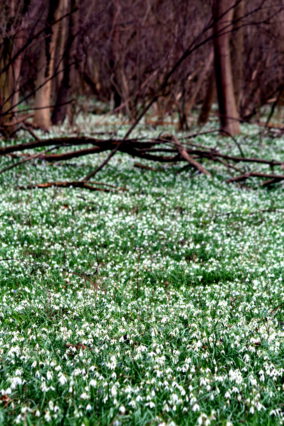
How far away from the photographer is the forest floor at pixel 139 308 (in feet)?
12.6

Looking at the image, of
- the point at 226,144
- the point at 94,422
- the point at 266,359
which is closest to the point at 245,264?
the point at 266,359

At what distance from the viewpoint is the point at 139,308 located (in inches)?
231

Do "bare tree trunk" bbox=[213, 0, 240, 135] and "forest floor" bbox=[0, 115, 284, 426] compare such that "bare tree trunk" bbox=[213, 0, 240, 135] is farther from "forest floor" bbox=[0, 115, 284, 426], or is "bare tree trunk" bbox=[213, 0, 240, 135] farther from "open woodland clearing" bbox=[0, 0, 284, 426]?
"forest floor" bbox=[0, 115, 284, 426]

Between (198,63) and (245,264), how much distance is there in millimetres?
27224

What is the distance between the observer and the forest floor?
3.83 metres

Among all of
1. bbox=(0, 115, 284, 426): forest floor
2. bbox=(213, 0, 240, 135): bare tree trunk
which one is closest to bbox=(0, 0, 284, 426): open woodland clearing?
bbox=(0, 115, 284, 426): forest floor

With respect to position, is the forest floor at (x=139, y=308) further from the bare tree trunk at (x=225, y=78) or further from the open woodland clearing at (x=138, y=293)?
the bare tree trunk at (x=225, y=78)

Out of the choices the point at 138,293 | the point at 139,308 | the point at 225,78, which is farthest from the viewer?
the point at 225,78

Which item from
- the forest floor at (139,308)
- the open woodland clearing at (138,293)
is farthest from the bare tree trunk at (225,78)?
the forest floor at (139,308)

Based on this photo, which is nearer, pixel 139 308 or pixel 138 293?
pixel 139 308

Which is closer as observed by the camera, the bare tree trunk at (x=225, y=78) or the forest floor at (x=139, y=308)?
the forest floor at (x=139, y=308)

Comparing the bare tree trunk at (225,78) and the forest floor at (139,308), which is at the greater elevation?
the bare tree trunk at (225,78)

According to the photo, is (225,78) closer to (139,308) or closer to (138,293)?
(138,293)

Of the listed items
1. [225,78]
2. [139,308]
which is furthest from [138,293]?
[225,78]
